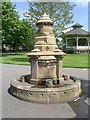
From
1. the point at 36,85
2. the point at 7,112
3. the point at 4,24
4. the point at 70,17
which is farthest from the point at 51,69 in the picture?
the point at 4,24

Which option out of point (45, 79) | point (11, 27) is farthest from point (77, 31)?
point (45, 79)

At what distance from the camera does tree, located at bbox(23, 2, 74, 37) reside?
26.3m

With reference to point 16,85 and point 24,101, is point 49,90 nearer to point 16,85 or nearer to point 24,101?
point 24,101

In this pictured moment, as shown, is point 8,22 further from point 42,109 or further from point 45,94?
point 42,109

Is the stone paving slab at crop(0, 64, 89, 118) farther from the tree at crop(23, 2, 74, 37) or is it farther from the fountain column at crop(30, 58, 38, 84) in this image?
the tree at crop(23, 2, 74, 37)

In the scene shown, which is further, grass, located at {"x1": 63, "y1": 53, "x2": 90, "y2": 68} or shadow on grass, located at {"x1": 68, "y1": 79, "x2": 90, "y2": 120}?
grass, located at {"x1": 63, "y1": 53, "x2": 90, "y2": 68}

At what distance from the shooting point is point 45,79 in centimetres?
1070

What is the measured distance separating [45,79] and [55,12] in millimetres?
17855

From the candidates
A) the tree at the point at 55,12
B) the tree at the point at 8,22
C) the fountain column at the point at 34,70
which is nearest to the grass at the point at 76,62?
the tree at the point at 55,12

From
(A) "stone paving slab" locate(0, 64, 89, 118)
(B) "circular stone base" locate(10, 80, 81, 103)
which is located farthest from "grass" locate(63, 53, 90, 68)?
(A) "stone paving slab" locate(0, 64, 89, 118)

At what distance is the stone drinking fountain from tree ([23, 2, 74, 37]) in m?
15.5

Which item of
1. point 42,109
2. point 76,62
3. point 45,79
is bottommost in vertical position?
point 42,109

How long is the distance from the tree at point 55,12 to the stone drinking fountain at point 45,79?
50.8 feet

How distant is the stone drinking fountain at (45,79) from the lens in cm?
896
